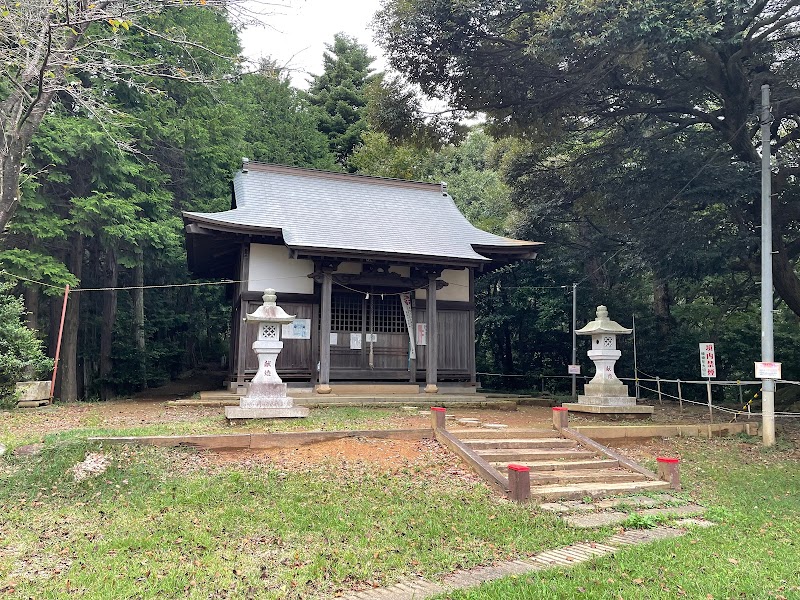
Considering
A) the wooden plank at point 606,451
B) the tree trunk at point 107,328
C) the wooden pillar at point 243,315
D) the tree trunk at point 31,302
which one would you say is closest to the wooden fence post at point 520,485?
the wooden plank at point 606,451

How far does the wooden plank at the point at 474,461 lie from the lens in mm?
7409

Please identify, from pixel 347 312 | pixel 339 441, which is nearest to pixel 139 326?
pixel 347 312

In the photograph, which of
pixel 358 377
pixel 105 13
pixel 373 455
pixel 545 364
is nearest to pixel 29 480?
pixel 373 455

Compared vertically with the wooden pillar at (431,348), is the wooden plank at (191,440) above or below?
Result: below

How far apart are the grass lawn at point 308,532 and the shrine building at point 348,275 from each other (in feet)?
21.3

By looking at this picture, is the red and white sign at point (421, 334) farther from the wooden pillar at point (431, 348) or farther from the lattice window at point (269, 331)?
the lattice window at point (269, 331)

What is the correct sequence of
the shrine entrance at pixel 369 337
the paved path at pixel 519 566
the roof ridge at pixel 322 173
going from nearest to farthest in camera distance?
the paved path at pixel 519 566 < the shrine entrance at pixel 369 337 < the roof ridge at pixel 322 173

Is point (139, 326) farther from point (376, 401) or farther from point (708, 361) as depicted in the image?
point (708, 361)

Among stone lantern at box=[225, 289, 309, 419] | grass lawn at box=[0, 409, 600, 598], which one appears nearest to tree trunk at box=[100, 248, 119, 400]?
stone lantern at box=[225, 289, 309, 419]

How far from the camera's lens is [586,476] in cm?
826

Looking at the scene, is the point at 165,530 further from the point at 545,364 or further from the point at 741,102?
the point at 545,364

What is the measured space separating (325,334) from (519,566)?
939 cm

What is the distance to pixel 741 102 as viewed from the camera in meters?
13.0

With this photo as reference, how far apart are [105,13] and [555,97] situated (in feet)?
33.4
